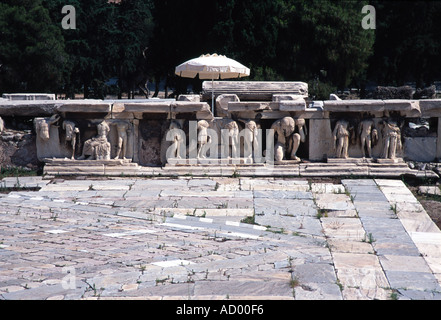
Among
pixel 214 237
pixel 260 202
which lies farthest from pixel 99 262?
pixel 260 202

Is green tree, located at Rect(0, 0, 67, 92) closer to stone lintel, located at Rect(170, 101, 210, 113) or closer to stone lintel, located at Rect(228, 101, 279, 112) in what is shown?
stone lintel, located at Rect(170, 101, 210, 113)

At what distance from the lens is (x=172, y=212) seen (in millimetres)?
8234

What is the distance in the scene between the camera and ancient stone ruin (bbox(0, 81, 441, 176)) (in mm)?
10523

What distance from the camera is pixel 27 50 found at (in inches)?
1077

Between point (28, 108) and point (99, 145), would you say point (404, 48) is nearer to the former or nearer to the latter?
point (99, 145)

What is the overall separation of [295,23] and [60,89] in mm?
12845

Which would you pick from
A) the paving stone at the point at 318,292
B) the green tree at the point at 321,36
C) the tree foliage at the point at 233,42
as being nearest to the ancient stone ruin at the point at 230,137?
the paving stone at the point at 318,292

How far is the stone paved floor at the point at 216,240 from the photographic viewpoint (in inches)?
216

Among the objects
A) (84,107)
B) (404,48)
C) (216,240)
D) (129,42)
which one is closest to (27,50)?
(129,42)

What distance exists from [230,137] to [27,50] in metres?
19.2

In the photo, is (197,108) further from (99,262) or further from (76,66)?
(76,66)

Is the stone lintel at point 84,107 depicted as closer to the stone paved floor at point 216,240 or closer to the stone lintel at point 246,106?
the stone paved floor at point 216,240

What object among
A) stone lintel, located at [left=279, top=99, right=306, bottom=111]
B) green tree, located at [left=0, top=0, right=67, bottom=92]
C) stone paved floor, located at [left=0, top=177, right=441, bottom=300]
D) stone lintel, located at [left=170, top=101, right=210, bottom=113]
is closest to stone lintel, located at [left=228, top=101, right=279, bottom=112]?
stone lintel, located at [left=279, top=99, right=306, bottom=111]

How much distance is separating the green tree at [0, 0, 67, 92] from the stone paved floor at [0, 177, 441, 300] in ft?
61.2
